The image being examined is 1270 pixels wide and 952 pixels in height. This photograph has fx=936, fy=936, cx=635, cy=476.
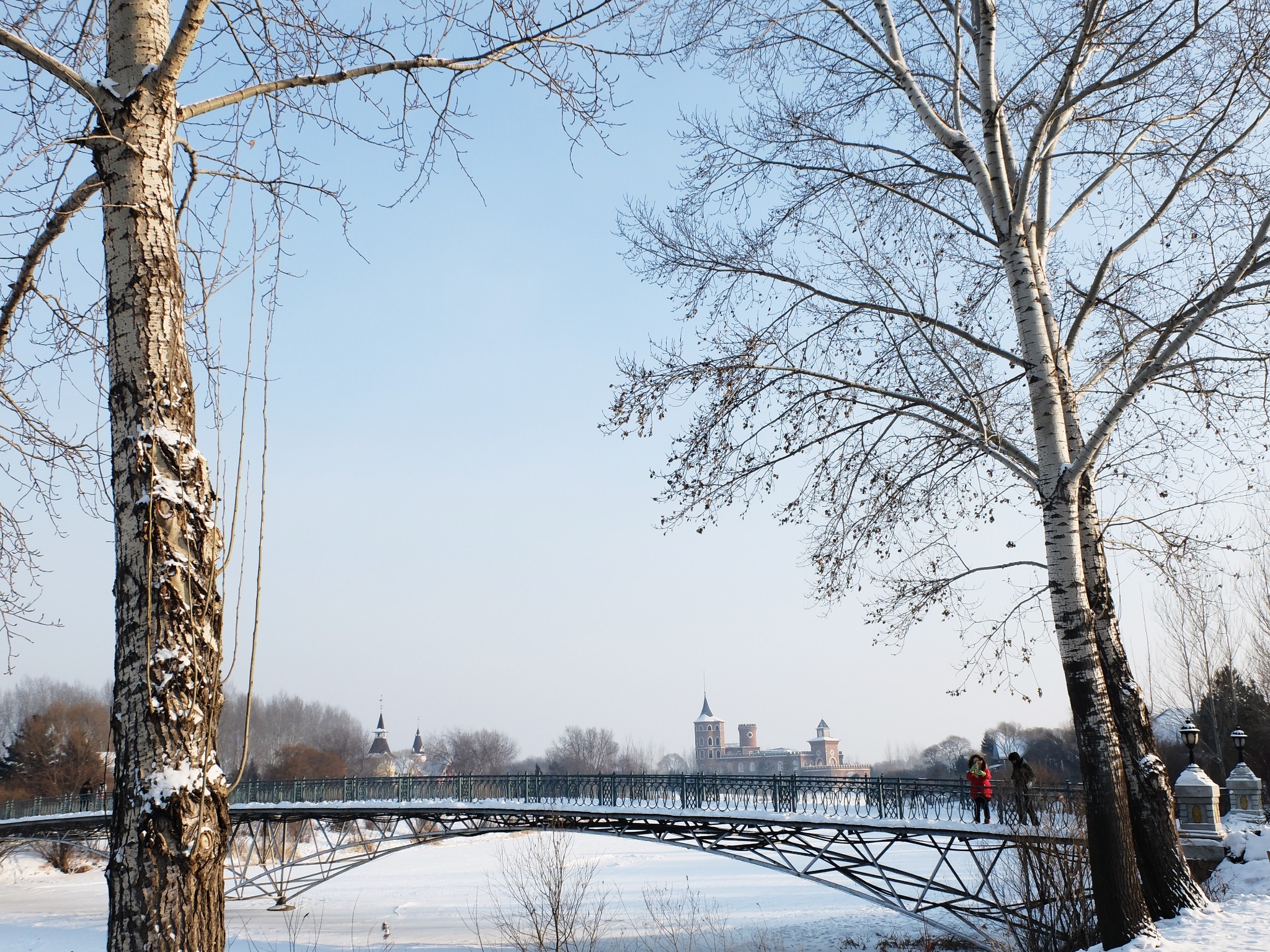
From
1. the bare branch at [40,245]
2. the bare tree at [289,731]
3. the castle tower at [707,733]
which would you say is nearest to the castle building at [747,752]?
the castle tower at [707,733]

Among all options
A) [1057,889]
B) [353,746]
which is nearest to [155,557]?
[1057,889]

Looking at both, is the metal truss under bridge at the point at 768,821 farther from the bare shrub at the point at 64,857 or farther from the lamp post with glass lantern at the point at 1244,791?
the bare shrub at the point at 64,857

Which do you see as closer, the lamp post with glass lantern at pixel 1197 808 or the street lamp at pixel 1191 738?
the lamp post with glass lantern at pixel 1197 808

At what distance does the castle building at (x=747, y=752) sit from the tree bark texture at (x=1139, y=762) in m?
80.9

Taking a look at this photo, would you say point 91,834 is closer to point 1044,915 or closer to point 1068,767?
point 1044,915

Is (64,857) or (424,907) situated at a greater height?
(64,857)

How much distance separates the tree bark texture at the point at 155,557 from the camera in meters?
2.65

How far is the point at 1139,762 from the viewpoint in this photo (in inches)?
331

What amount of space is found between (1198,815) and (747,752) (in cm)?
10470

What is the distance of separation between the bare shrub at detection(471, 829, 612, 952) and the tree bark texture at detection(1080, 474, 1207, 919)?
538 cm

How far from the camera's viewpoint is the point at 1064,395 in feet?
28.3

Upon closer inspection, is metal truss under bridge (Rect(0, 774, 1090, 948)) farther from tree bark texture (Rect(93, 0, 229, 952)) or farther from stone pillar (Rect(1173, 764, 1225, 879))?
tree bark texture (Rect(93, 0, 229, 952))

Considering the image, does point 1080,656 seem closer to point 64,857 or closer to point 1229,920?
point 1229,920

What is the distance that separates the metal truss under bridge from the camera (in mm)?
9758
